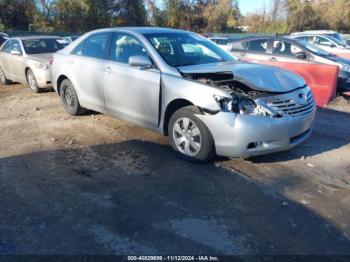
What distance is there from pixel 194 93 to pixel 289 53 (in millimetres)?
6609

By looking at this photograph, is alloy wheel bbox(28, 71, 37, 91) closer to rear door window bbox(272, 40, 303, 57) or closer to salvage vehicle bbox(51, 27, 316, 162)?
salvage vehicle bbox(51, 27, 316, 162)

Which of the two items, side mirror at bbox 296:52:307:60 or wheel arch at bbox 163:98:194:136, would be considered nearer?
wheel arch at bbox 163:98:194:136

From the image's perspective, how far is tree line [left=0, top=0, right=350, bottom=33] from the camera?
35.9 m

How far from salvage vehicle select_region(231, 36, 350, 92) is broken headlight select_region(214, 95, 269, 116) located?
5.37m

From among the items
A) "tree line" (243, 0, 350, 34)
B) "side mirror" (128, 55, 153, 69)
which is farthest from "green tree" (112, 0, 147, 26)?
"side mirror" (128, 55, 153, 69)

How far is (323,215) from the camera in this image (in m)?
3.75

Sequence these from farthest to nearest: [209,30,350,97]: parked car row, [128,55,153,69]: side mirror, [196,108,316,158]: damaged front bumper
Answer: [209,30,350,97]: parked car row, [128,55,153,69]: side mirror, [196,108,316,158]: damaged front bumper

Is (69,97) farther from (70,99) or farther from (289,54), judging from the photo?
(289,54)

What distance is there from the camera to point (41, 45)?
34.8ft

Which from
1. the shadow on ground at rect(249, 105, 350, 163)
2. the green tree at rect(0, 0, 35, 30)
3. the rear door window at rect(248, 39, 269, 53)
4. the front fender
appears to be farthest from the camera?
the green tree at rect(0, 0, 35, 30)

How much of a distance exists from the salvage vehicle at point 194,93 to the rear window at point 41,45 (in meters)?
4.50

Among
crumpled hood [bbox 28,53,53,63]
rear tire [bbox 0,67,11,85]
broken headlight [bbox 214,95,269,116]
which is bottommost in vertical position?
rear tire [bbox 0,67,11,85]

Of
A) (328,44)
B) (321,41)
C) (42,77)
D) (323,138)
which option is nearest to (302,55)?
(323,138)

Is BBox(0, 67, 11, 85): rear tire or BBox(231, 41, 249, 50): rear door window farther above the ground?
BBox(231, 41, 249, 50): rear door window
